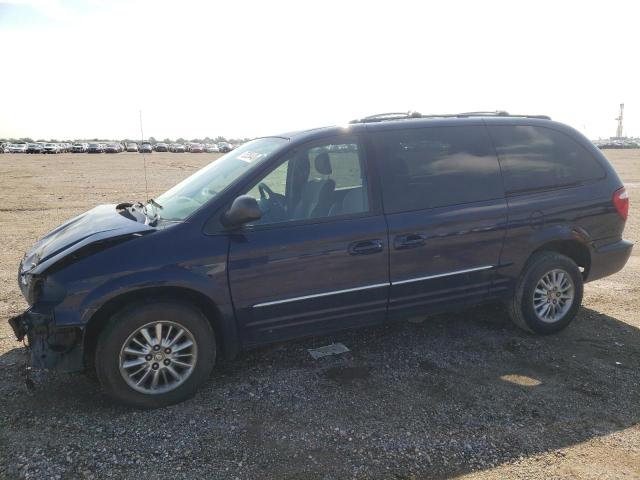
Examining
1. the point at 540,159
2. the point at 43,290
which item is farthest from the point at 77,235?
the point at 540,159

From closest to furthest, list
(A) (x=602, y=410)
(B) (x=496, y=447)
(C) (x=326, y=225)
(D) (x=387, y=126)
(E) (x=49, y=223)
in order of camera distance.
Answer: (B) (x=496, y=447) < (A) (x=602, y=410) < (C) (x=326, y=225) < (D) (x=387, y=126) < (E) (x=49, y=223)

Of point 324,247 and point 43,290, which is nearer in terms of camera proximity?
point 43,290

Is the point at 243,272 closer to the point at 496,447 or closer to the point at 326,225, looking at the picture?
the point at 326,225

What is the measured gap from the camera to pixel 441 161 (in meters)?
Result: 4.29

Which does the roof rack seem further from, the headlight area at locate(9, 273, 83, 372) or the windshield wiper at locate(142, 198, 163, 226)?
the headlight area at locate(9, 273, 83, 372)

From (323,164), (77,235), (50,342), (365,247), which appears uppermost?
(323,164)

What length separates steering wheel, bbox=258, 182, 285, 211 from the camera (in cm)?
380

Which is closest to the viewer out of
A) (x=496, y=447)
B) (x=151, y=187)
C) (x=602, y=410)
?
(x=496, y=447)

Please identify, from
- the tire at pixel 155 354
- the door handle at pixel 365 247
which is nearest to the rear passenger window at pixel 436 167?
the door handle at pixel 365 247

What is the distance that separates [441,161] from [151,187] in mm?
16248

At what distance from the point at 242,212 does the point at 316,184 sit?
76cm

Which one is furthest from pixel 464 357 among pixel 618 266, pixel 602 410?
pixel 618 266

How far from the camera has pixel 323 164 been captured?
13.2ft

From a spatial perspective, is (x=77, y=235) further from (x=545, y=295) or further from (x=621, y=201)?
(x=621, y=201)
